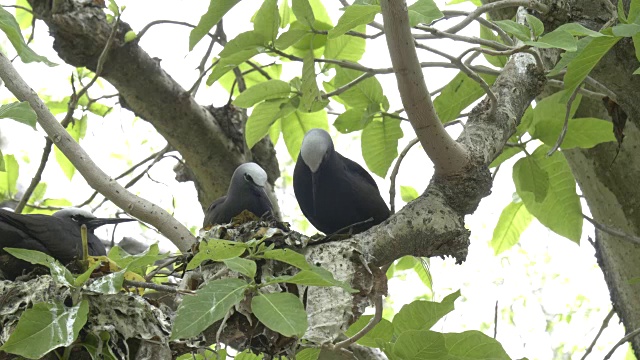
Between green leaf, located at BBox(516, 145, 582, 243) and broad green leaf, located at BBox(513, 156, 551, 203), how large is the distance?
184mm

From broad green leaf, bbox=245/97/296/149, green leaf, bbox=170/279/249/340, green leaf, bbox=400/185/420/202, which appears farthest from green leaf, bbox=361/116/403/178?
green leaf, bbox=170/279/249/340

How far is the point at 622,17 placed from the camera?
266 centimetres

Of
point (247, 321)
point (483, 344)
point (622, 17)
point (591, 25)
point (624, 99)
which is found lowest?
point (483, 344)

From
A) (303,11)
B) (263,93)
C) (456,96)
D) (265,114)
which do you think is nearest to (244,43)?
(303,11)

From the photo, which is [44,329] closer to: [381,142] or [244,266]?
[244,266]

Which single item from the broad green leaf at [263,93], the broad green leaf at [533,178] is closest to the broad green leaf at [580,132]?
the broad green leaf at [533,178]

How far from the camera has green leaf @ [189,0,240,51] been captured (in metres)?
2.86

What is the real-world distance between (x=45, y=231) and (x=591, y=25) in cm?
277

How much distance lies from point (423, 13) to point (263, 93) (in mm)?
1115

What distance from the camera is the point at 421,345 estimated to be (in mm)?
2246

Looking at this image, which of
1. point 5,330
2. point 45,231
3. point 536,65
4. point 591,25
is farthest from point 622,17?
point 45,231

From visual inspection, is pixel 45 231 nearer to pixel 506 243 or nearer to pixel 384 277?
pixel 384 277

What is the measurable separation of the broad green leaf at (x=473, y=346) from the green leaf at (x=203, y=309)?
722 mm

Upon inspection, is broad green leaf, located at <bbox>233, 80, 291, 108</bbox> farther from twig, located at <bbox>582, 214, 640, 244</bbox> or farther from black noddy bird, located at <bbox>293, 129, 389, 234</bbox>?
twig, located at <bbox>582, 214, 640, 244</bbox>
